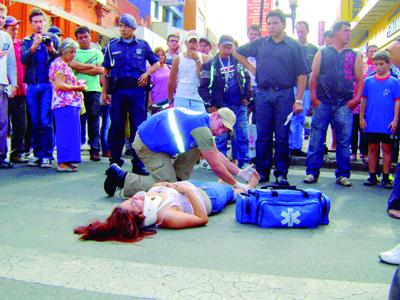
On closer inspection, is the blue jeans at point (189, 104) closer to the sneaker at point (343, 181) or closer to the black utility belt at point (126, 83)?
the black utility belt at point (126, 83)

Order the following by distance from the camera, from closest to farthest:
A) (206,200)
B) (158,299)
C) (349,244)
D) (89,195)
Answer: (158,299) < (349,244) < (206,200) < (89,195)

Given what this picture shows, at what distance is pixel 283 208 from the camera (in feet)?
15.5

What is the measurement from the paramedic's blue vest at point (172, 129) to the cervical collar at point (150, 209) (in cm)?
121

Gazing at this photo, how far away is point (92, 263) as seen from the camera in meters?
3.59

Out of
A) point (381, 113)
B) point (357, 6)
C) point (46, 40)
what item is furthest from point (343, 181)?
point (357, 6)

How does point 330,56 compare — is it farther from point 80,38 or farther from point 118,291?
point 118,291

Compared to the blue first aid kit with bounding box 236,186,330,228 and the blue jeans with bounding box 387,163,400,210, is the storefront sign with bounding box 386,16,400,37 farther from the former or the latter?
the blue first aid kit with bounding box 236,186,330,228

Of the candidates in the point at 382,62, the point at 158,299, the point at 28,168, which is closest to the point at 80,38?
the point at 28,168

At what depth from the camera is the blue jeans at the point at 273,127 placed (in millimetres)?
7059

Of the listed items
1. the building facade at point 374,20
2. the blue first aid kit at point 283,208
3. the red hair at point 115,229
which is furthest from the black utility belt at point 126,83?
the building facade at point 374,20

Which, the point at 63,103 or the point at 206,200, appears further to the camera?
the point at 63,103

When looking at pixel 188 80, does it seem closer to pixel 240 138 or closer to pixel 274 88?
pixel 240 138

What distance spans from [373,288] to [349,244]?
104 centimetres

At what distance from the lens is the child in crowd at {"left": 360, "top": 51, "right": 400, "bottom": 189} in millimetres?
7090
